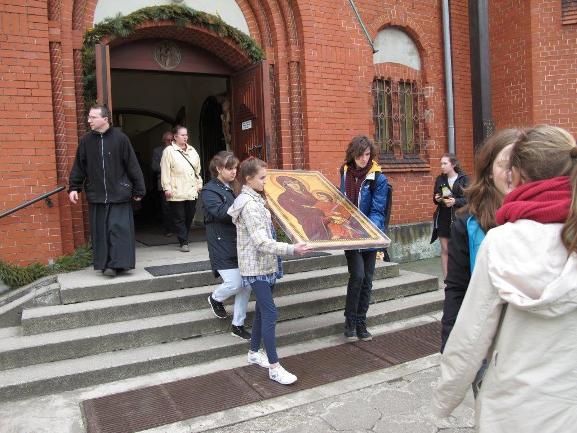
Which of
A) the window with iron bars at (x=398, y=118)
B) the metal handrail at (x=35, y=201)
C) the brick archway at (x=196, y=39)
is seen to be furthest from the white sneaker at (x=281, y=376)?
the window with iron bars at (x=398, y=118)

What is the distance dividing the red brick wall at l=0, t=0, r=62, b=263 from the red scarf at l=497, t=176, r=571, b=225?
5.30m

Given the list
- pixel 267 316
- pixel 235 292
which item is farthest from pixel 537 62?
pixel 267 316

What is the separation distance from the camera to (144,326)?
15.3 feet

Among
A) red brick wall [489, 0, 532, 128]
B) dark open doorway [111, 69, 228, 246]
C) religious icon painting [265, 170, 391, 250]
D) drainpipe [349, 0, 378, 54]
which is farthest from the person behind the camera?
dark open doorway [111, 69, 228, 246]

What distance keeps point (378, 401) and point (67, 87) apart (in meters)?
4.84

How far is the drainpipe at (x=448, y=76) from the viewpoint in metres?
9.22

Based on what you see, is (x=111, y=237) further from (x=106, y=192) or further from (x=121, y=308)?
(x=121, y=308)

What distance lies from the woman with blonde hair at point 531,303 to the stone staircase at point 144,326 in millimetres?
3271

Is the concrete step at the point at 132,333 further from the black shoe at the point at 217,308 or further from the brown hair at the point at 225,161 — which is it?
the brown hair at the point at 225,161

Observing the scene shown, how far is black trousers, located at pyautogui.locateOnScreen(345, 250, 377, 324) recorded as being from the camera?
4715 mm

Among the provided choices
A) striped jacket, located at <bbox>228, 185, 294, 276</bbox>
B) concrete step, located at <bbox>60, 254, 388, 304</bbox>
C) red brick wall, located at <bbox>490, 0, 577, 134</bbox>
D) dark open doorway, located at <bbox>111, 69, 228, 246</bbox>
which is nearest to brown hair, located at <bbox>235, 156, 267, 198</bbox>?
striped jacket, located at <bbox>228, 185, 294, 276</bbox>

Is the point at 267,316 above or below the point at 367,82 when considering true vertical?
below

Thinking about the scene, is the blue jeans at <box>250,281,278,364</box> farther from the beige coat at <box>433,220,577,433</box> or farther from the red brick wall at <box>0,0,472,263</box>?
the red brick wall at <box>0,0,472,263</box>

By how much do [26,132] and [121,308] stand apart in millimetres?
2286
